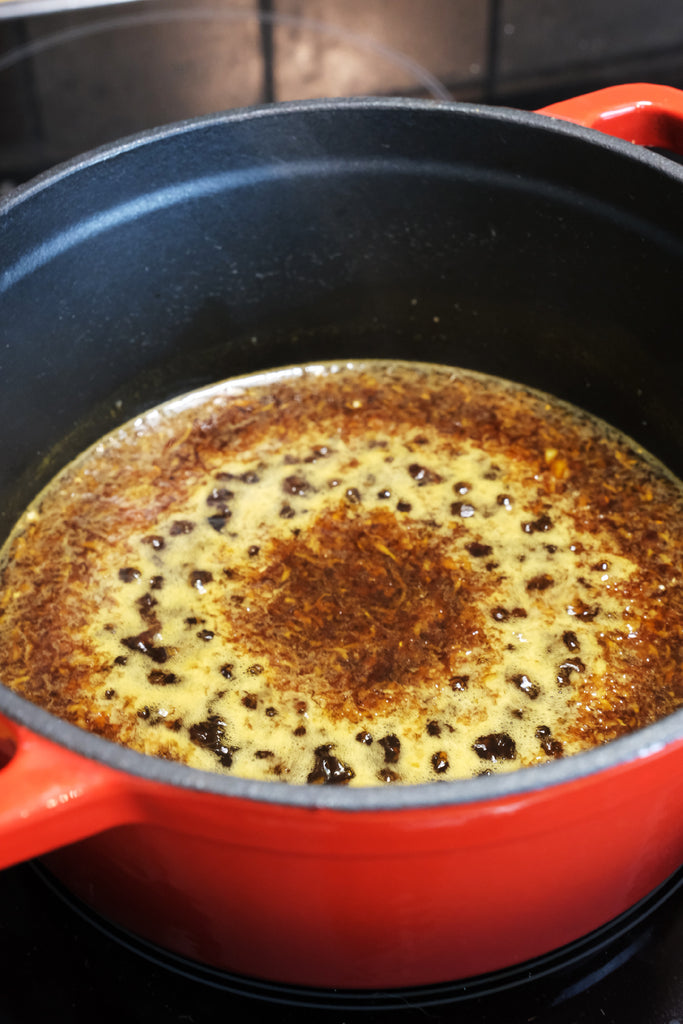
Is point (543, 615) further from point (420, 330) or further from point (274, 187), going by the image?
point (274, 187)

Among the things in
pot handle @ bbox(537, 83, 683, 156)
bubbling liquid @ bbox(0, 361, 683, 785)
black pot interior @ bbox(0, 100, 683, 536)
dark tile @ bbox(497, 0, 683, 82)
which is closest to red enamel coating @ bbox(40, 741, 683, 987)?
bubbling liquid @ bbox(0, 361, 683, 785)

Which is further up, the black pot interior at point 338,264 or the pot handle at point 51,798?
the black pot interior at point 338,264

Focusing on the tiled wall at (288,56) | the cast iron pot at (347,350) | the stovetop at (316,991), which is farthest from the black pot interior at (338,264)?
the stovetop at (316,991)

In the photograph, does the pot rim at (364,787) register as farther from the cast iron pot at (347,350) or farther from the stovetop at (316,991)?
the stovetop at (316,991)

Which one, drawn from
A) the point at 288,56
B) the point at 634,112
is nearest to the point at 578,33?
the point at 288,56

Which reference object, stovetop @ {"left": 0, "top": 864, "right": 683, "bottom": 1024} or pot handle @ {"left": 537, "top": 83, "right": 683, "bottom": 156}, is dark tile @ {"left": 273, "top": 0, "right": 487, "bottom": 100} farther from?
stovetop @ {"left": 0, "top": 864, "right": 683, "bottom": 1024}

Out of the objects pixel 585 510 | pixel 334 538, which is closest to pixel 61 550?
pixel 334 538

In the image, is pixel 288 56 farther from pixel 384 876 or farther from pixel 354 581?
pixel 384 876
